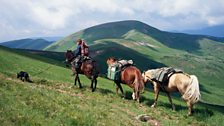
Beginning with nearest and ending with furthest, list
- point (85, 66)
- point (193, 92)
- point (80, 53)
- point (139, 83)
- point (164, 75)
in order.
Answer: point (193, 92) → point (164, 75) → point (139, 83) → point (85, 66) → point (80, 53)

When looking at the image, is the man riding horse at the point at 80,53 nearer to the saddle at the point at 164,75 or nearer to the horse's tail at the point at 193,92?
the saddle at the point at 164,75

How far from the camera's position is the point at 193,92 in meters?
21.4

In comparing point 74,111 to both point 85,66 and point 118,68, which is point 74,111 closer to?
point 118,68

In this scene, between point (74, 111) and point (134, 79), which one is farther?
point (134, 79)

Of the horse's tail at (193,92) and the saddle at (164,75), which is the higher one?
the saddle at (164,75)

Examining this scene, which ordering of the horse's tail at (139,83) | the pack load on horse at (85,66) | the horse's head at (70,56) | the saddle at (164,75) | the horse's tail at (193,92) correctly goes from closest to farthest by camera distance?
Answer: the horse's tail at (193,92)
the saddle at (164,75)
the horse's tail at (139,83)
the pack load on horse at (85,66)
the horse's head at (70,56)

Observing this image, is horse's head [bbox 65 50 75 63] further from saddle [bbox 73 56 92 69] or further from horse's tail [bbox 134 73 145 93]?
horse's tail [bbox 134 73 145 93]

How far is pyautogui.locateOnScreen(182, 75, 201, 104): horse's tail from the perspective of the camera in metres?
21.4

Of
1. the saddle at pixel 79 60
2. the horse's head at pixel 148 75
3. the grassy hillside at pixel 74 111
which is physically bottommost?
the grassy hillside at pixel 74 111

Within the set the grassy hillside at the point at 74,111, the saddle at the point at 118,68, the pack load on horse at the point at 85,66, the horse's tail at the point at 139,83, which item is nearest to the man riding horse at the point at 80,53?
the pack load on horse at the point at 85,66

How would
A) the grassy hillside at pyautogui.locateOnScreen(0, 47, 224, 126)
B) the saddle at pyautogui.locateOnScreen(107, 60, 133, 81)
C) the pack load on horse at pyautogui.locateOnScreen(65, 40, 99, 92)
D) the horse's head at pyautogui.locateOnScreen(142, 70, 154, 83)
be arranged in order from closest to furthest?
the grassy hillside at pyautogui.locateOnScreen(0, 47, 224, 126)
the horse's head at pyautogui.locateOnScreen(142, 70, 154, 83)
the saddle at pyautogui.locateOnScreen(107, 60, 133, 81)
the pack load on horse at pyautogui.locateOnScreen(65, 40, 99, 92)

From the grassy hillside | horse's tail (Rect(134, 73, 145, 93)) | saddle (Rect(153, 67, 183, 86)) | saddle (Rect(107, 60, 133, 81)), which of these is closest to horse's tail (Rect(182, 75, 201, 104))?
the grassy hillside

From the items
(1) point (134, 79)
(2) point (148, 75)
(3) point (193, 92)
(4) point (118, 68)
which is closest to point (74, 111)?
(3) point (193, 92)

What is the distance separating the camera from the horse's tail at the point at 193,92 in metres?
21.4
